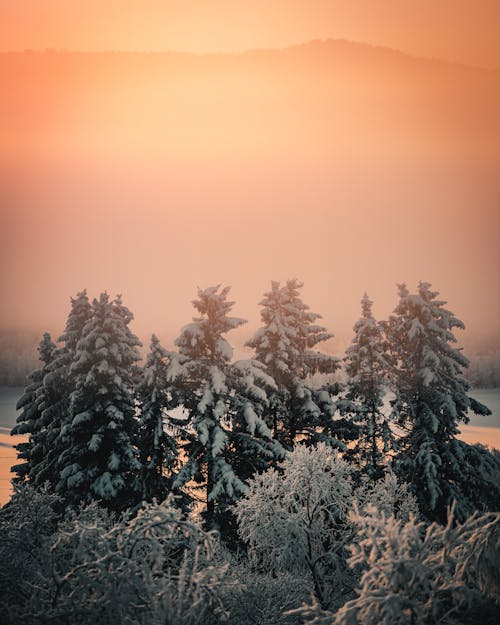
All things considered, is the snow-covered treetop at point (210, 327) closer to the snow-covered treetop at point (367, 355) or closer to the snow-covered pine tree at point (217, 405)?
the snow-covered pine tree at point (217, 405)

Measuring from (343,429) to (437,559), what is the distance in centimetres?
1377

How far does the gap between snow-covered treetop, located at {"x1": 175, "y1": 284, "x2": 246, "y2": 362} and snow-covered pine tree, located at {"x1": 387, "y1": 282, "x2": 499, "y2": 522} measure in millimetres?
8148

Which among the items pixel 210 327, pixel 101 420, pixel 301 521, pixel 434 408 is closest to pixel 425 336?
pixel 434 408

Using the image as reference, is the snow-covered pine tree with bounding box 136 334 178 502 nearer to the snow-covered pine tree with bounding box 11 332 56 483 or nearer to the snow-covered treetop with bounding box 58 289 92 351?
the snow-covered treetop with bounding box 58 289 92 351

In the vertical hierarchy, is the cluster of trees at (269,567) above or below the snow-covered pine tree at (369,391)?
below

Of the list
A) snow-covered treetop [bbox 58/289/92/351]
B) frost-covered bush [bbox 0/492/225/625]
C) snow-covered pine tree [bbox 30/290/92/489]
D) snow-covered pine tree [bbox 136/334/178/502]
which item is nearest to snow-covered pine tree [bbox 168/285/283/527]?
snow-covered pine tree [bbox 136/334/178/502]

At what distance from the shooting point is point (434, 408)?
20.8 meters

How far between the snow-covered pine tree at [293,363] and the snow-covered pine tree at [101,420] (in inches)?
251

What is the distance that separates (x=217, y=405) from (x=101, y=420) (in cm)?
600

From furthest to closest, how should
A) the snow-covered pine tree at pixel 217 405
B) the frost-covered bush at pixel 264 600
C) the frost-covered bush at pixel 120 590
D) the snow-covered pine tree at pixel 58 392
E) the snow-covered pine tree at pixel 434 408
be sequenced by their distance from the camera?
the snow-covered pine tree at pixel 58 392 → the snow-covered pine tree at pixel 434 408 → the snow-covered pine tree at pixel 217 405 → the frost-covered bush at pixel 264 600 → the frost-covered bush at pixel 120 590

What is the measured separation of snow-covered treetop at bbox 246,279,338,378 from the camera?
20922 mm

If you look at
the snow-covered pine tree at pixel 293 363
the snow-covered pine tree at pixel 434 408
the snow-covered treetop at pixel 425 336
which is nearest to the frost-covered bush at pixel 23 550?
the snow-covered pine tree at pixel 293 363

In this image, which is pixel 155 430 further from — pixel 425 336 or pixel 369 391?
pixel 425 336

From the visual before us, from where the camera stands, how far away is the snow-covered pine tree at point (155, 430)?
20062 millimetres
